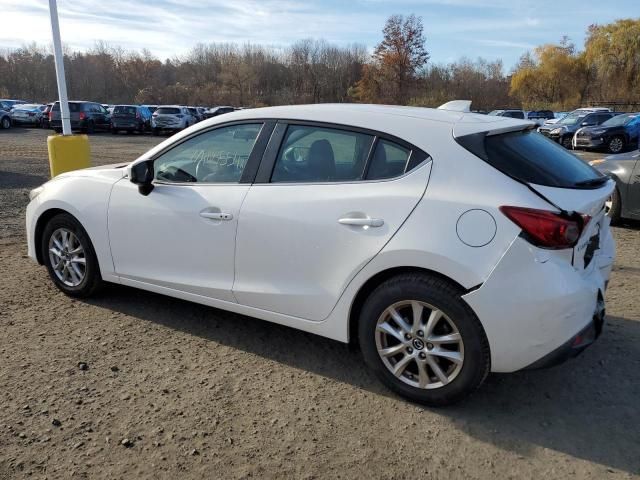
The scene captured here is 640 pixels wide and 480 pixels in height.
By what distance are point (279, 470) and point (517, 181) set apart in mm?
1900

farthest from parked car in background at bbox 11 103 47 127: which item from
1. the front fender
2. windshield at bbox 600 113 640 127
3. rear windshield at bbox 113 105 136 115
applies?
the front fender

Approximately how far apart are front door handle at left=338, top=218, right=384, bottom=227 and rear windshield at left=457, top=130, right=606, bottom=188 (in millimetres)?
641

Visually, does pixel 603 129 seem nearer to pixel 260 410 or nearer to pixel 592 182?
pixel 592 182

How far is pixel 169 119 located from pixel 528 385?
30443mm

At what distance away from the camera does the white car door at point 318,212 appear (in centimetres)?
312

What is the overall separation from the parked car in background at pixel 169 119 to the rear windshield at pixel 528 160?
29789 mm

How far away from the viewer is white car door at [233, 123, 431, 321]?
3115 mm

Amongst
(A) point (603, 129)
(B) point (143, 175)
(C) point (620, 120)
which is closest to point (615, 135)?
(A) point (603, 129)

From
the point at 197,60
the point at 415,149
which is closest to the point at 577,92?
the point at 197,60

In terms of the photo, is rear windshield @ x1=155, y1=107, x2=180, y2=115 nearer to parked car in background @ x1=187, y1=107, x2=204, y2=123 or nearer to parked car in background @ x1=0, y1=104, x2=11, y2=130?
parked car in background @ x1=187, y1=107, x2=204, y2=123

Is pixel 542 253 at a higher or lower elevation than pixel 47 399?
higher

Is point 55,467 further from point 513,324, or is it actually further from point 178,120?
point 178,120

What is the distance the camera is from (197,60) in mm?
86312

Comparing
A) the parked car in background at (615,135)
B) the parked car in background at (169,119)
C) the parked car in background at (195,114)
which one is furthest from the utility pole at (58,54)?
the parked car in background at (195,114)
